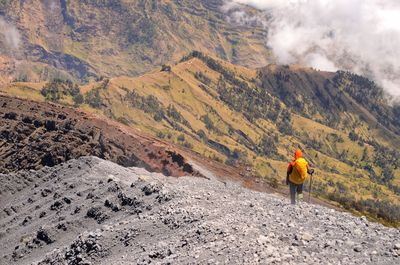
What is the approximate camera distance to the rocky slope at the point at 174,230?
18672mm

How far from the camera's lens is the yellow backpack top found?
25.0 metres

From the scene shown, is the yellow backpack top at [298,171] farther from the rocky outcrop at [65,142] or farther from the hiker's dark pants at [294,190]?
the rocky outcrop at [65,142]

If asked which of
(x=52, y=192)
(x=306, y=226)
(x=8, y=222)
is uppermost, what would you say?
(x=306, y=226)

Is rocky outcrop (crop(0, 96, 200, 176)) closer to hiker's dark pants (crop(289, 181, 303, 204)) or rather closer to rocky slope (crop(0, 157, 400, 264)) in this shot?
→ rocky slope (crop(0, 157, 400, 264))

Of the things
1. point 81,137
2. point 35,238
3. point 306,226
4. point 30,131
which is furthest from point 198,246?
point 30,131

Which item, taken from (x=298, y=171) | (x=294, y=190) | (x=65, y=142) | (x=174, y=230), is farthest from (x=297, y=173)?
(x=65, y=142)

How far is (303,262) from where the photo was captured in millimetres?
17438

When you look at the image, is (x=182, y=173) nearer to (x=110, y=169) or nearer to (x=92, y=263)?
(x=110, y=169)

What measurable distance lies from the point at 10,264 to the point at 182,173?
3385 centimetres

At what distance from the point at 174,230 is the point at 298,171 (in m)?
6.80

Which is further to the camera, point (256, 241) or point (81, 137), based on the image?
point (81, 137)

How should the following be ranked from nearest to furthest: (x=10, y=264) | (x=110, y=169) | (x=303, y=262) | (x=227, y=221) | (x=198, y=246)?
(x=303, y=262)
(x=198, y=246)
(x=227, y=221)
(x=10, y=264)
(x=110, y=169)

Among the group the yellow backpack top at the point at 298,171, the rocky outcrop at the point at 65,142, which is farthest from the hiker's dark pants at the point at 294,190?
the rocky outcrop at the point at 65,142

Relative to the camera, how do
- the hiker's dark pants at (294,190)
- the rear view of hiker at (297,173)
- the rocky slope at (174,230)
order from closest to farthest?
the rocky slope at (174,230)
the rear view of hiker at (297,173)
the hiker's dark pants at (294,190)
